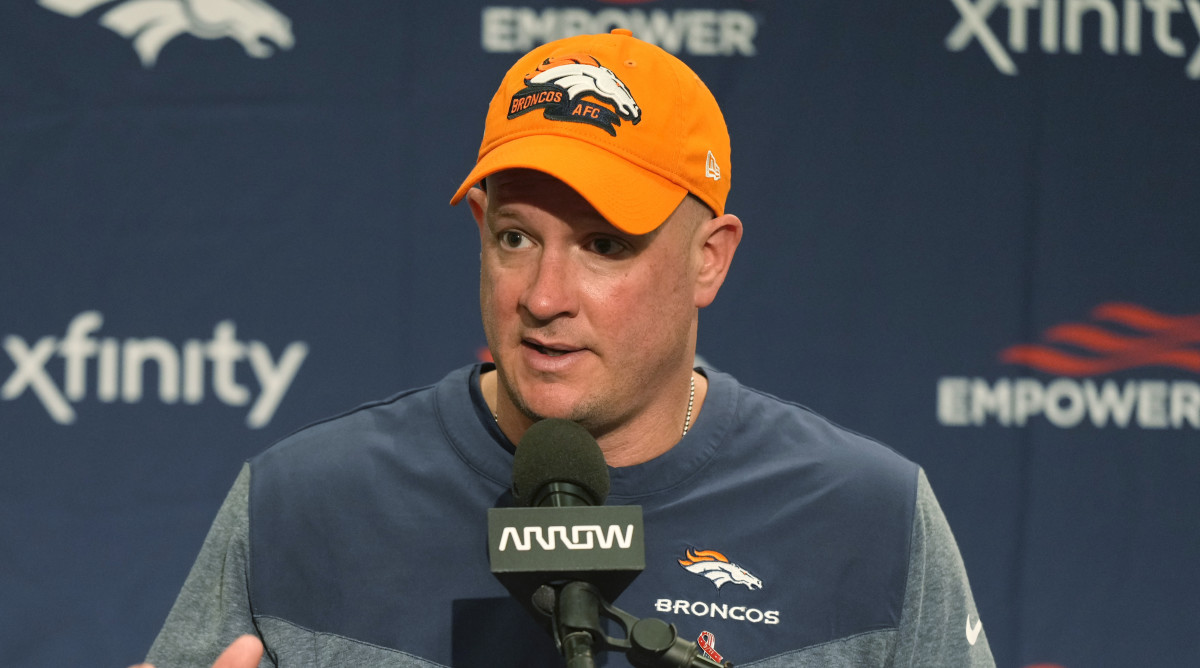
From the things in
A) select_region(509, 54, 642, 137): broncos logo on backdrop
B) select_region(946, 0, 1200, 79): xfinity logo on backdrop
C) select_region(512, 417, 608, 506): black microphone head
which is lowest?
select_region(512, 417, 608, 506): black microphone head

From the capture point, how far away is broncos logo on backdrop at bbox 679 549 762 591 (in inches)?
45.9

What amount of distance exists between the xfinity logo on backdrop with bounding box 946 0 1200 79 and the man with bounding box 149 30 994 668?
83 centimetres


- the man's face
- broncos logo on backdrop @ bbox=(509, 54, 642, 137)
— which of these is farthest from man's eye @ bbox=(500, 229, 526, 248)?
broncos logo on backdrop @ bbox=(509, 54, 642, 137)

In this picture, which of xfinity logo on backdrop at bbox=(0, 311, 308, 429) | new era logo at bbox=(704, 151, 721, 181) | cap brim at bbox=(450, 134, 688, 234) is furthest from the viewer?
xfinity logo on backdrop at bbox=(0, 311, 308, 429)

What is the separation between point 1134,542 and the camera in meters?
1.92

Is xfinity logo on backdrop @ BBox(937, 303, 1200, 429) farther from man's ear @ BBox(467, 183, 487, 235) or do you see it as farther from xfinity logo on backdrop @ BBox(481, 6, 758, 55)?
man's ear @ BBox(467, 183, 487, 235)

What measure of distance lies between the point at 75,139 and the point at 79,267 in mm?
193

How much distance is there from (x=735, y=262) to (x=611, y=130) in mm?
799

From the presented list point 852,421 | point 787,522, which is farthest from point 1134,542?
point 787,522

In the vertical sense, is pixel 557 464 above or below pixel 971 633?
above

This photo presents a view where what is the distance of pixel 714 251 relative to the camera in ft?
4.10

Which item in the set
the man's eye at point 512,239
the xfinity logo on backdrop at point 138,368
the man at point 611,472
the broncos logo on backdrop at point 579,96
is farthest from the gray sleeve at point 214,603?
the xfinity logo on backdrop at point 138,368

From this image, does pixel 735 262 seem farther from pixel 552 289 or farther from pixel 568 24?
pixel 552 289

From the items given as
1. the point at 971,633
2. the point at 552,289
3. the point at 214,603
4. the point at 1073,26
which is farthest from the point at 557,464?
the point at 1073,26
